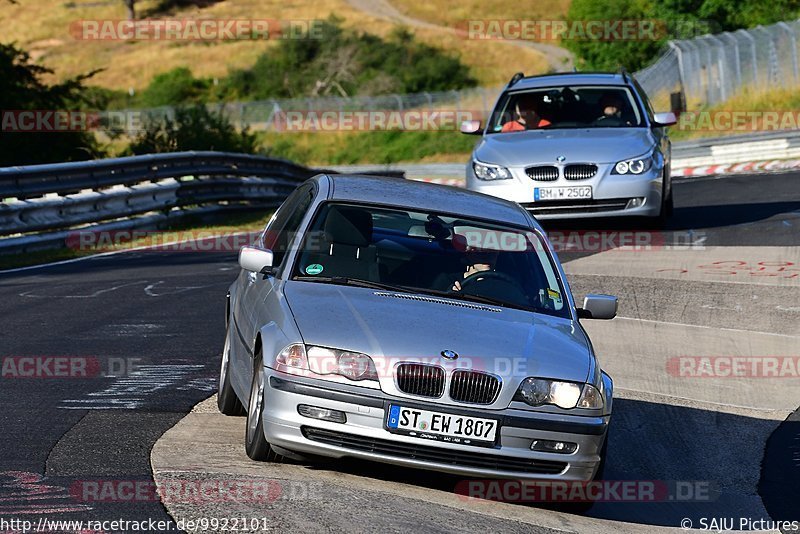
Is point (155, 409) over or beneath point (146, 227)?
over

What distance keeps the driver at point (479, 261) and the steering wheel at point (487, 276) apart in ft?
0.10

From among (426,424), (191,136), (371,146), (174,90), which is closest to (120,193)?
(191,136)

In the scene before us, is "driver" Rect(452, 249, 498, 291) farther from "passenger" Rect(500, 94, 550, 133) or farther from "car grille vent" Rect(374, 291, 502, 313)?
"passenger" Rect(500, 94, 550, 133)

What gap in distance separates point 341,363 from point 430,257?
141 centimetres

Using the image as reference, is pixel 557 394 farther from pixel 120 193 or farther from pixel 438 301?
pixel 120 193

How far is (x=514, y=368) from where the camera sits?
6.52 m

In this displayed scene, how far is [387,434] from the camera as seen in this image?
6.32 metres

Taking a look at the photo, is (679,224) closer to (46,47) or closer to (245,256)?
(245,256)

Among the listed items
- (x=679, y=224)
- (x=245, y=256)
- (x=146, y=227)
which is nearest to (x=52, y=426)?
(x=245, y=256)

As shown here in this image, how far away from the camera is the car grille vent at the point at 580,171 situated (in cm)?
1528

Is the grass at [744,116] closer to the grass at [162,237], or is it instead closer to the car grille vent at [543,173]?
the grass at [162,237]

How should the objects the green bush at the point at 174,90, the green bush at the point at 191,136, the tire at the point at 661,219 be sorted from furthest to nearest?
the green bush at the point at 174,90 → the green bush at the point at 191,136 → the tire at the point at 661,219

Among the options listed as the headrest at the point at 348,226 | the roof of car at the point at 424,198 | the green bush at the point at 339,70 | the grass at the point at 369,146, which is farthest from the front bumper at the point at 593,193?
the green bush at the point at 339,70

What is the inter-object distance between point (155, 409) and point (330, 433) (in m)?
2.04
